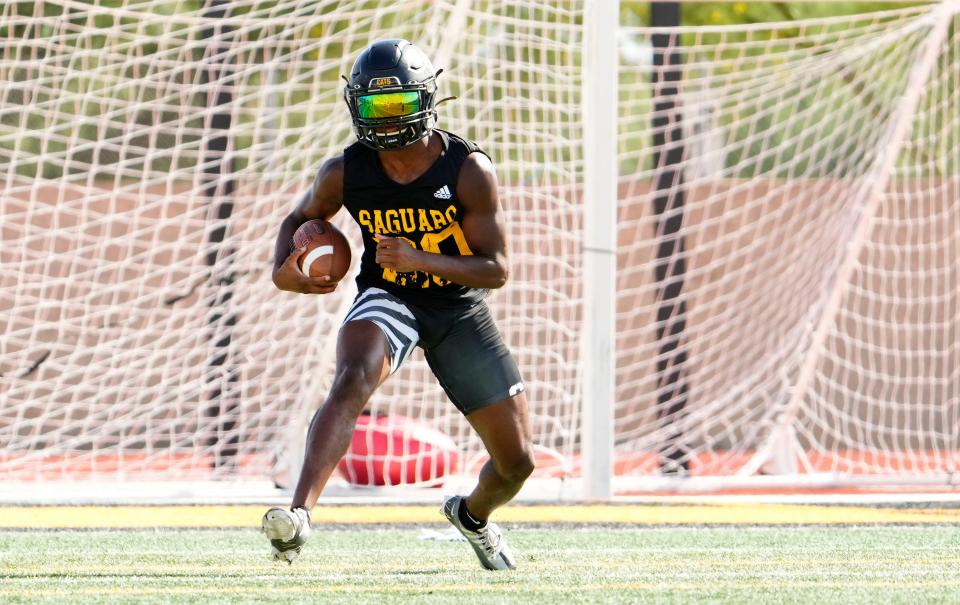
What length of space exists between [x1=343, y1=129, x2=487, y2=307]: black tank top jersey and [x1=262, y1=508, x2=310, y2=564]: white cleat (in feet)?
3.36

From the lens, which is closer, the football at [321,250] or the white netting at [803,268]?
the football at [321,250]

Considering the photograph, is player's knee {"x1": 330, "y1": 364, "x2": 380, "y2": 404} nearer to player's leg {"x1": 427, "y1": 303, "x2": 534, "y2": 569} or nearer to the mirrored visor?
player's leg {"x1": 427, "y1": 303, "x2": 534, "y2": 569}

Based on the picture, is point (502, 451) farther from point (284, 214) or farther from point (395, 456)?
point (284, 214)

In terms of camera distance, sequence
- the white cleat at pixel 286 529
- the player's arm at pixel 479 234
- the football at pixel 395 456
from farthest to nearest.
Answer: the football at pixel 395 456 → the player's arm at pixel 479 234 → the white cleat at pixel 286 529

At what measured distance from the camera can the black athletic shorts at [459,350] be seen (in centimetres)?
479

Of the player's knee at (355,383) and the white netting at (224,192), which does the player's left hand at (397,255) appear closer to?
the player's knee at (355,383)

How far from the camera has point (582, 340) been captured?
778 centimetres

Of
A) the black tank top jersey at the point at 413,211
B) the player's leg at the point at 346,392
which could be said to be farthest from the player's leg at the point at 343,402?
the black tank top jersey at the point at 413,211

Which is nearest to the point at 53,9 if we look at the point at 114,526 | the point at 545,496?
the point at 114,526

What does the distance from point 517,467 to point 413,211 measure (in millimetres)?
922

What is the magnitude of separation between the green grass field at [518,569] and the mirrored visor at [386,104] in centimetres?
148

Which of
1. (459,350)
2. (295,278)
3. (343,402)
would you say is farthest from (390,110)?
(343,402)

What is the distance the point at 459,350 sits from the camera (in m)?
4.85

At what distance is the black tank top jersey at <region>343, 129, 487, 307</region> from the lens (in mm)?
4793
